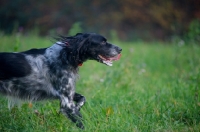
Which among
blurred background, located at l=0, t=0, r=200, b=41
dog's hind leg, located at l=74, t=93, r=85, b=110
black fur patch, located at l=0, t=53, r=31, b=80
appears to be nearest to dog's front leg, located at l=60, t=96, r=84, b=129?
dog's hind leg, located at l=74, t=93, r=85, b=110

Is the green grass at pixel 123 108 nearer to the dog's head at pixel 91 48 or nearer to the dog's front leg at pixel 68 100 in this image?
the dog's front leg at pixel 68 100

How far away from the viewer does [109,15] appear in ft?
61.6

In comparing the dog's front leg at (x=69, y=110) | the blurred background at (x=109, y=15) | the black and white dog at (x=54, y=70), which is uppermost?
the blurred background at (x=109, y=15)

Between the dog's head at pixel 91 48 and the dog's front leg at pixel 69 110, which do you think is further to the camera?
the dog's head at pixel 91 48

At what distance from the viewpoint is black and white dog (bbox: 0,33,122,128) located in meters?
4.29

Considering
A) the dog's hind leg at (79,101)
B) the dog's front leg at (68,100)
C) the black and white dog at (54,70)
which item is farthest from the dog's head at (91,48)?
the dog's hind leg at (79,101)

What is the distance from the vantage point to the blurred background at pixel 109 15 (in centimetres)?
1844

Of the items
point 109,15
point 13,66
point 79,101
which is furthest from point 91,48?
point 109,15

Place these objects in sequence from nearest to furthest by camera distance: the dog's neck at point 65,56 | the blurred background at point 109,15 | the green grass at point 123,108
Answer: the green grass at point 123,108 → the dog's neck at point 65,56 → the blurred background at point 109,15

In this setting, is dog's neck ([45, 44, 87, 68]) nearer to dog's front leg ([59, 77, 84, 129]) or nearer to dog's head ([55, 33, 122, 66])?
dog's head ([55, 33, 122, 66])

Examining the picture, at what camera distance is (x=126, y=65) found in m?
6.52

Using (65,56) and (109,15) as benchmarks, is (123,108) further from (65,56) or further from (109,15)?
(109,15)

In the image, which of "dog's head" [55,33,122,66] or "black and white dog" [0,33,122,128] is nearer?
"black and white dog" [0,33,122,128]

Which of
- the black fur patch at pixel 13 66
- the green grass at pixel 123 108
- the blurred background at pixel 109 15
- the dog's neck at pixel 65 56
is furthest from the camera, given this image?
the blurred background at pixel 109 15
